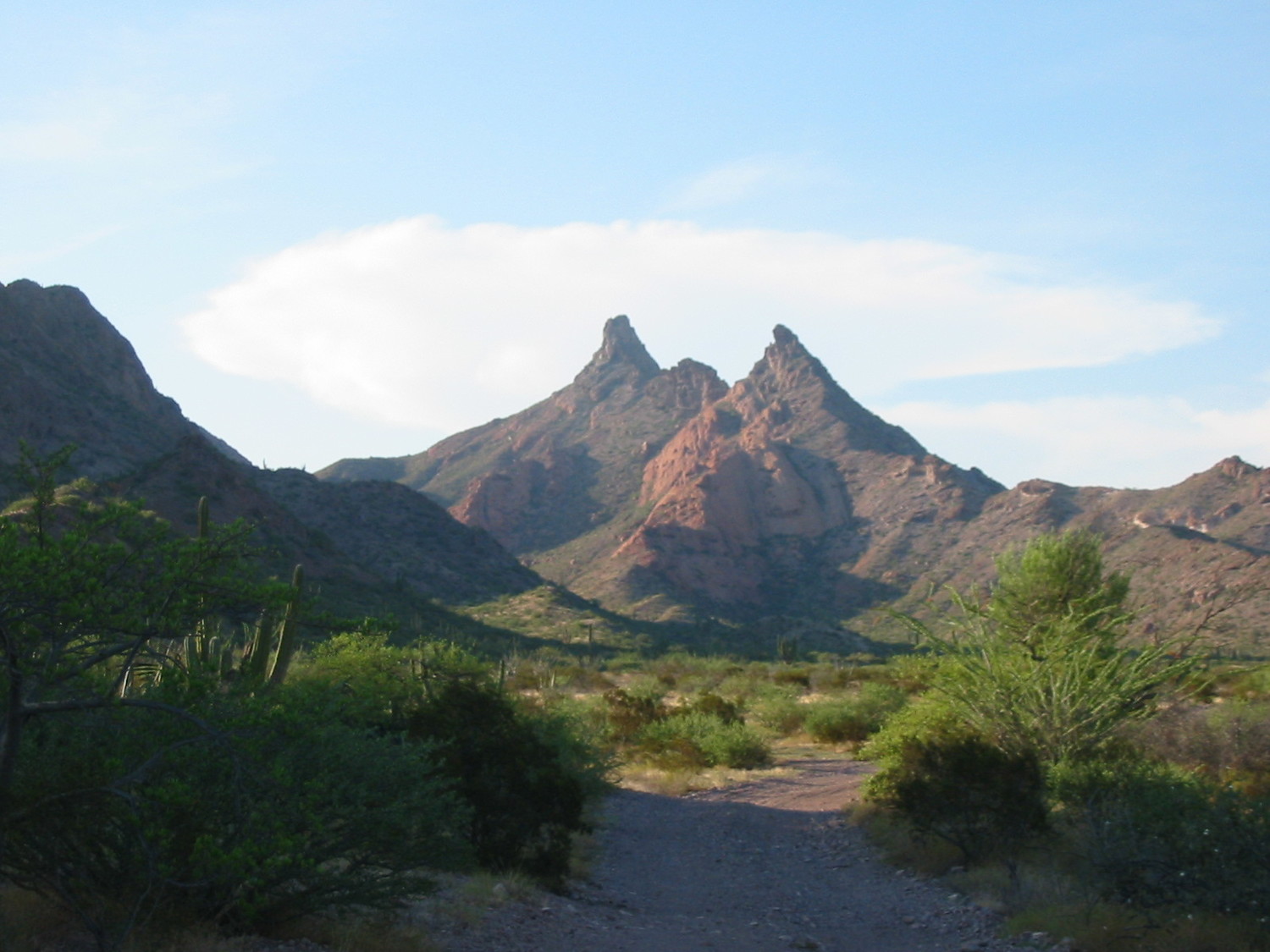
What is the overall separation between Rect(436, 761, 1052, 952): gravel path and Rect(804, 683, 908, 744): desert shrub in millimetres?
7771

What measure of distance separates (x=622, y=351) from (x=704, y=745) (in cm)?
13081

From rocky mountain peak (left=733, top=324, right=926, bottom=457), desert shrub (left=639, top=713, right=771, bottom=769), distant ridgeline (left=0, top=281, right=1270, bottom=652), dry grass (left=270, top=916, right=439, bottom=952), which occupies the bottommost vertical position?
desert shrub (left=639, top=713, right=771, bottom=769)

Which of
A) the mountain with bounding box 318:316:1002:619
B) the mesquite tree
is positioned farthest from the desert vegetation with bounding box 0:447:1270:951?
the mountain with bounding box 318:316:1002:619

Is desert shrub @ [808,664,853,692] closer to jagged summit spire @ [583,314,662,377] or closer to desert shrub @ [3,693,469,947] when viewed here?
desert shrub @ [3,693,469,947]

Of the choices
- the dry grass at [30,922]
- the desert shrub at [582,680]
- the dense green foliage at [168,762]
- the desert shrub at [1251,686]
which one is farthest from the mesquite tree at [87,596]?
the desert shrub at [582,680]

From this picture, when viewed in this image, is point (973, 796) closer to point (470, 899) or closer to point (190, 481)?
point (470, 899)

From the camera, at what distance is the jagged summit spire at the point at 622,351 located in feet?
496

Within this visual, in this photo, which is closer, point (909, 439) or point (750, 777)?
point (750, 777)

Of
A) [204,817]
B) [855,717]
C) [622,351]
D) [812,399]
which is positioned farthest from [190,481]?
[622,351]

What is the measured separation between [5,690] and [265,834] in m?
1.72

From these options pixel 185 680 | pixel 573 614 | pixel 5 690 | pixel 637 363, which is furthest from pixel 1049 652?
pixel 637 363

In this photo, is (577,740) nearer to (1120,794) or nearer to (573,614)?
(1120,794)

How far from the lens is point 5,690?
6.21 m

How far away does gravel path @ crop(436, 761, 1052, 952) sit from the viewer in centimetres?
959
